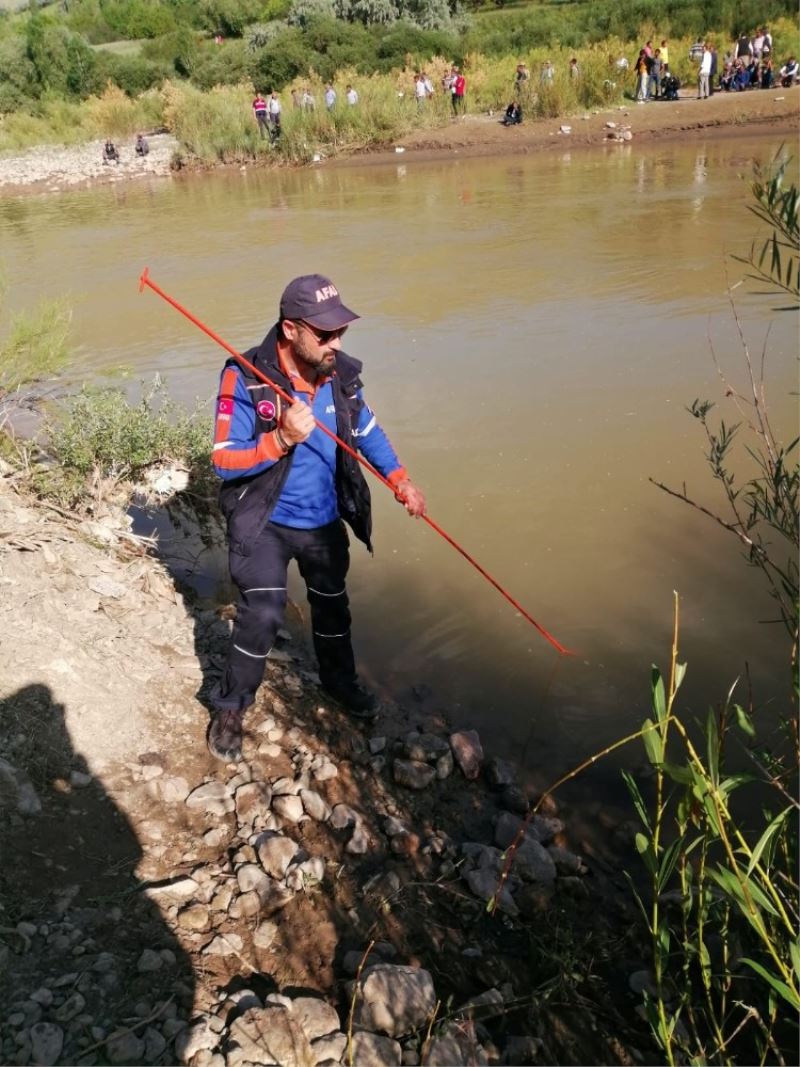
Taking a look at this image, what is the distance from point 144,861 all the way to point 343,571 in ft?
4.26

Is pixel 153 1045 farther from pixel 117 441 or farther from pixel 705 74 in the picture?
pixel 705 74

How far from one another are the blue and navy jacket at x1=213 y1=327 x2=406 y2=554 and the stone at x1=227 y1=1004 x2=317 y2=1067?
1524 mm

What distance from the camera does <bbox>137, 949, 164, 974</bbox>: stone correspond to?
2.29 meters

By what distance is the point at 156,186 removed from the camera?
2358 cm

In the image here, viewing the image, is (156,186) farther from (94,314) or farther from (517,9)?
(517,9)

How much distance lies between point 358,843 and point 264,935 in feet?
1.65

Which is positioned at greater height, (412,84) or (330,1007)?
(412,84)

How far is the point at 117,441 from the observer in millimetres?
4984

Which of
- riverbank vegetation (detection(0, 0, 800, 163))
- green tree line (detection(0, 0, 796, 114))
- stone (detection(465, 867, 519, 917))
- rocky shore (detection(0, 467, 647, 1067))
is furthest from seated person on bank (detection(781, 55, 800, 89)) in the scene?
stone (detection(465, 867, 519, 917))

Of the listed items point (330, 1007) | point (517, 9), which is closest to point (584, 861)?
point (330, 1007)

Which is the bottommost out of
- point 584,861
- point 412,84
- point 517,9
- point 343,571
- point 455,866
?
point 584,861

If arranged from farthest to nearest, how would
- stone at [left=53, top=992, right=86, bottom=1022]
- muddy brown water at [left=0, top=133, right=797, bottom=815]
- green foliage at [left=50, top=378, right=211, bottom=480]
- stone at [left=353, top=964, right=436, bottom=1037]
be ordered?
green foliage at [left=50, top=378, right=211, bottom=480]
muddy brown water at [left=0, top=133, right=797, bottom=815]
stone at [left=353, top=964, right=436, bottom=1037]
stone at [left=53, top=992, right=86, bottom=1022]

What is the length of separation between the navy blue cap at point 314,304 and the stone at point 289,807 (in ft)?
5.53

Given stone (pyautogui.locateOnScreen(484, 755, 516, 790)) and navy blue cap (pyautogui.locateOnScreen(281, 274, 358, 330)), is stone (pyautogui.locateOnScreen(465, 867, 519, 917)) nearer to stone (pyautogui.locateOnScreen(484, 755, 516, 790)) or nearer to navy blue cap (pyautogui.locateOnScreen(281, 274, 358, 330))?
stone (pyautogui.locateOnScreen(484, 755, 516, 790))
